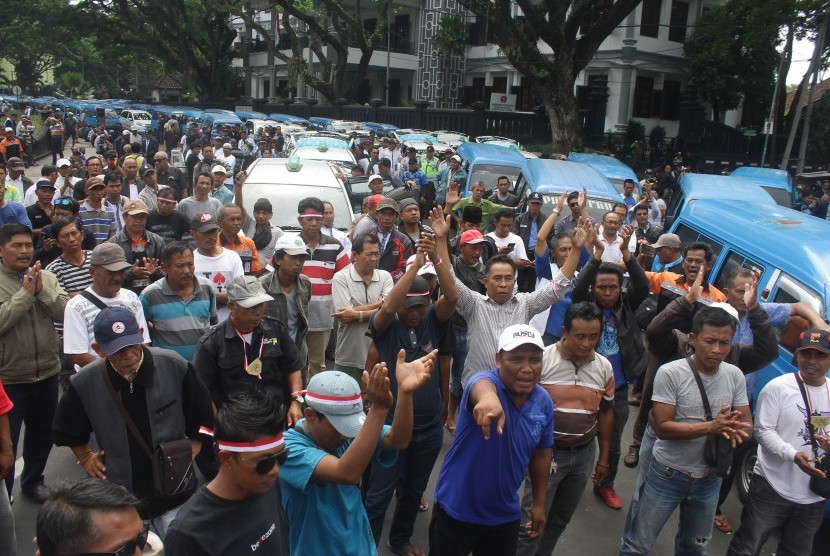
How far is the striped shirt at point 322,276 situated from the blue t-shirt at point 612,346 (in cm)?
230

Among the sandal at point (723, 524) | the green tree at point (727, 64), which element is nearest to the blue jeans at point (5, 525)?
the sandal at point (723, 524)

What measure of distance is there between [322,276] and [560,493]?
9.50 ft

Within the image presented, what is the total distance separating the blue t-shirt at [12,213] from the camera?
23.0 ft

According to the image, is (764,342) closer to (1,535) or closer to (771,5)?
(1,535)

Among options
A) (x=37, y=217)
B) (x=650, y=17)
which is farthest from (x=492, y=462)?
(x=650, y=17)

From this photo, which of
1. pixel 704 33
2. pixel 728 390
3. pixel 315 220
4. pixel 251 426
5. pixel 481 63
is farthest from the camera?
pixel 481 63

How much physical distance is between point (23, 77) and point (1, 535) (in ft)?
256

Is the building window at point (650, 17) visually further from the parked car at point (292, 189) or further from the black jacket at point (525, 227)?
the parked car at point (292, 189)

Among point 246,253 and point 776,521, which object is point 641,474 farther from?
point 246,253

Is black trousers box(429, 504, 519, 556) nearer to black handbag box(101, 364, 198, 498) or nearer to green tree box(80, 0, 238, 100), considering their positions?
black handbag box(101, 364, 198, 498)

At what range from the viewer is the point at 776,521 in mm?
3885

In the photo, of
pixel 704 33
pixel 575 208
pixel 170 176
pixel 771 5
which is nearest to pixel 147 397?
pixel 575 208

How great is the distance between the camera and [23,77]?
225 feet

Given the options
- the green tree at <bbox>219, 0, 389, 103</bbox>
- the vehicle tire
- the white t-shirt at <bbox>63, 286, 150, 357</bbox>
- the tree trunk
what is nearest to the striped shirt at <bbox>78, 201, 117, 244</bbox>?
the white t-shirt at <bbox>63, 286, 150, 357</bbox>
